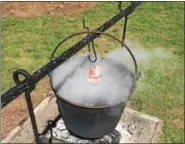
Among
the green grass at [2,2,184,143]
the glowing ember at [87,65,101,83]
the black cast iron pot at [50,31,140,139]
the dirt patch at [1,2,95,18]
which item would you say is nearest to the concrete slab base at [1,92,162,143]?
the green grass at [2,2,184,143]

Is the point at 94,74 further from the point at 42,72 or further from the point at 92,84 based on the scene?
the point at 42,72

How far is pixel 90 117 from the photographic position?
133 inches

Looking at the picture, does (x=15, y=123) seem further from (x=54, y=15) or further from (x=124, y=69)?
(x=54, y=15)

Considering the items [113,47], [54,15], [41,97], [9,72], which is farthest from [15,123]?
[54,15]

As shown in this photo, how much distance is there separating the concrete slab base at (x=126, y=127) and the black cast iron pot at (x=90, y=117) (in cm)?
90

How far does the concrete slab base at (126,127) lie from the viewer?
4.51 m

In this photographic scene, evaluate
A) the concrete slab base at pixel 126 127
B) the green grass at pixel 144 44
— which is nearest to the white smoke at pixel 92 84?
the concrete slab base at pixel 126 127

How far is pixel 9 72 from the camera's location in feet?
19.7

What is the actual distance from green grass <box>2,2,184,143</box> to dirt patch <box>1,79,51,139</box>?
1.60 ft

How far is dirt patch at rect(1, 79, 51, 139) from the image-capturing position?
16.1 feet

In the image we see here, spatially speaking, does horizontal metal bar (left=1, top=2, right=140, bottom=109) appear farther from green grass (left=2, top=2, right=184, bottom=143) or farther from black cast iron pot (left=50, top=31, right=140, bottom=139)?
green grass (left=2, top=2, right=184, bottom=143)

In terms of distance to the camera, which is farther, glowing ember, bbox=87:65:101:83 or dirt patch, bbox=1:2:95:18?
dirt patch, bbox=1:2:95:18

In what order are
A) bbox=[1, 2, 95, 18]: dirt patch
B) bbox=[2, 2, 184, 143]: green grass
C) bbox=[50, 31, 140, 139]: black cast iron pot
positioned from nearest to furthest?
bbox=[50, 31, 140, 139]: black cast iron pot
bbox=[2, 2, 184, 143]: green grass
bbox=[1, 2, 95, 18]: dirt patch


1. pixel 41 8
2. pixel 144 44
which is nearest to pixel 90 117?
pixel 144 44
